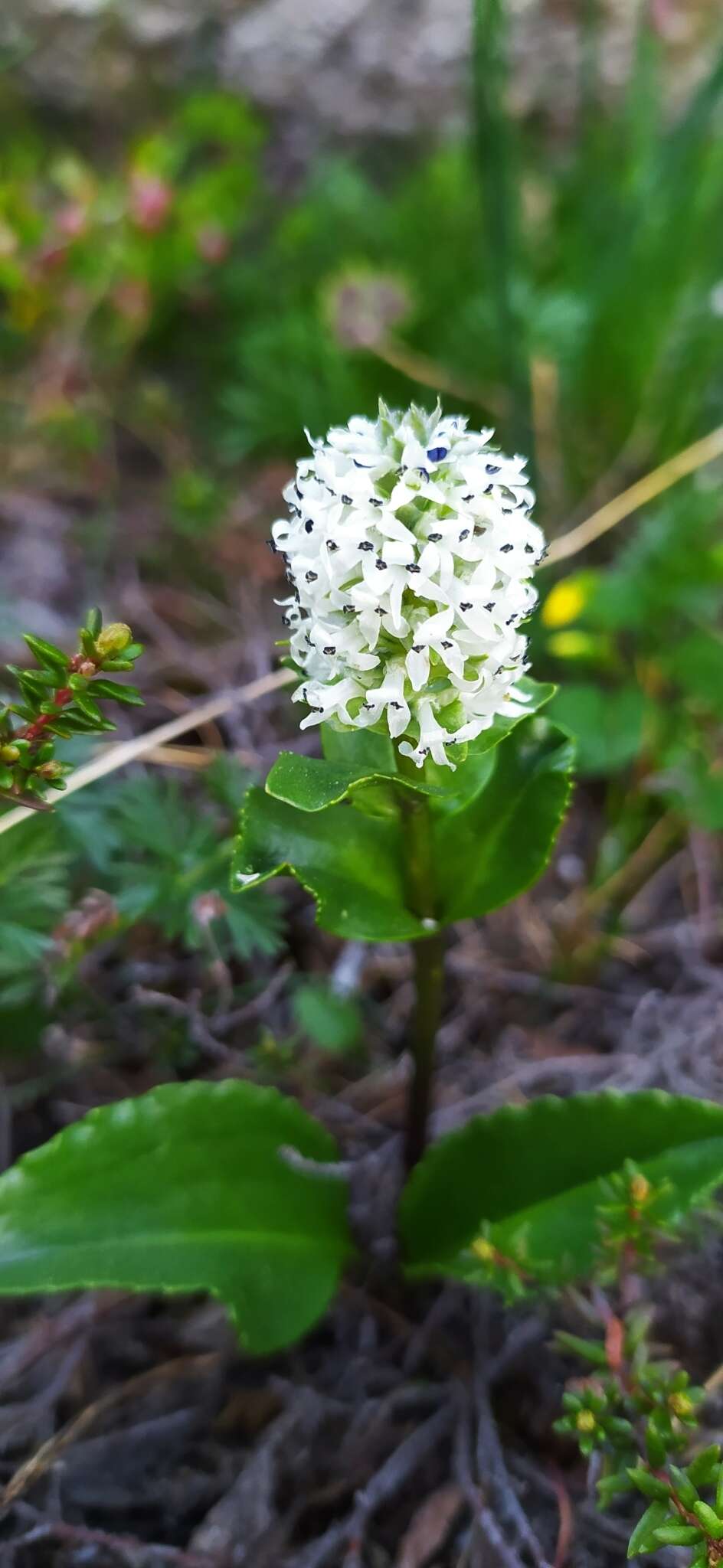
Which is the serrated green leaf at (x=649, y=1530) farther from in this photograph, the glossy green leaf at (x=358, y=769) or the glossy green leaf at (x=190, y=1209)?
the glossy green leaf at (x=358, y=769)

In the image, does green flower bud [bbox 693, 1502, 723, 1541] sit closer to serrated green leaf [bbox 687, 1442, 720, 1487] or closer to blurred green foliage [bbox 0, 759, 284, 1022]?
serrated green leaf [bbox 687, 1442, 720, 1487]

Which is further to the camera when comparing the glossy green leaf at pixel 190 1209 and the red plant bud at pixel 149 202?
the red plant bud at pixel 149 202

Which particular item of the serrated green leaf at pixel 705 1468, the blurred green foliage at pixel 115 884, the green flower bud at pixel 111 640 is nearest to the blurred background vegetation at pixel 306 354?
the blurred green foliage at pixel 115 884

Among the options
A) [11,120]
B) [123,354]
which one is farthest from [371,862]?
[11,120]

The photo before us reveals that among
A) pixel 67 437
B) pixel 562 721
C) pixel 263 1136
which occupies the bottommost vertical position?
pixel 263 1136

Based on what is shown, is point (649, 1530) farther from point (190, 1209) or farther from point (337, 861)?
point (337, 861)

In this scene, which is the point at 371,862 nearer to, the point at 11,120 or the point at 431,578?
the point at 431,578

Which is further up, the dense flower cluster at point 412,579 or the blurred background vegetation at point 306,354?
the blurred background vegetation at point 306,354

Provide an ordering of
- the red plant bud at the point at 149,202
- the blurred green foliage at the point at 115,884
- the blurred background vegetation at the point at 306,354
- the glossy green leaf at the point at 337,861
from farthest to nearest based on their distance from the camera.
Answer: the red plant bud at the point at 149,202, the blurred background vegetation at the point at 306,354, the blurred green foliage at the point at 115,884, the glossy green leaf at the point at 337,861
